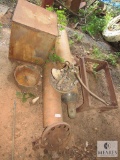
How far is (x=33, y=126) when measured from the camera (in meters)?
4.09

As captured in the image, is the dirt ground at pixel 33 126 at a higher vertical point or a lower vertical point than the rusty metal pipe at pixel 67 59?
lower

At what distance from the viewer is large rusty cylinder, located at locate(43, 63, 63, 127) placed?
12.3ft

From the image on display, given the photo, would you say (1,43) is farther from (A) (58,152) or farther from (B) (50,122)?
(A) (58,152)

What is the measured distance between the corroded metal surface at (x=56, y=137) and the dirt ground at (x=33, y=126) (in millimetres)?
155

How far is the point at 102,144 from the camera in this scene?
14.5 ft

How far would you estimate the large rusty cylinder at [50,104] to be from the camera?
3.76 metres

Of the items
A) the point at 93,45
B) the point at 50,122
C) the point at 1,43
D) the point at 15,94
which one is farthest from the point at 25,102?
the point at 93,45

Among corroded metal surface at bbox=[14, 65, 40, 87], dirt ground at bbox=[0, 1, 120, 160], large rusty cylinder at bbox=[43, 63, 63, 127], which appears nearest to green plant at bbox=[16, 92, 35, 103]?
dirt ground at bbox=[0, 1, 120, 160]

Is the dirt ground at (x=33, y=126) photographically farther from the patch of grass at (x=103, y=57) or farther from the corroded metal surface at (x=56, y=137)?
the patch of grass at (x=103, y=57)

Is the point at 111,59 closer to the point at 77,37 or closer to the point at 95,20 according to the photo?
the point at 77,37

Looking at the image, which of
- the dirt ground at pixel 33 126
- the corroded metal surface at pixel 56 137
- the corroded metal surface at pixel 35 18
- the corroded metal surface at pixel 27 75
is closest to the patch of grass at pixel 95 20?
the dirt ground at pixel 33 126

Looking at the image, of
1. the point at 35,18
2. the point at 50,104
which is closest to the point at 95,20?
the point at 35,18

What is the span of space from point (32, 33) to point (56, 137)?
7.63ft

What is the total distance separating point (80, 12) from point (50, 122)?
639cm
